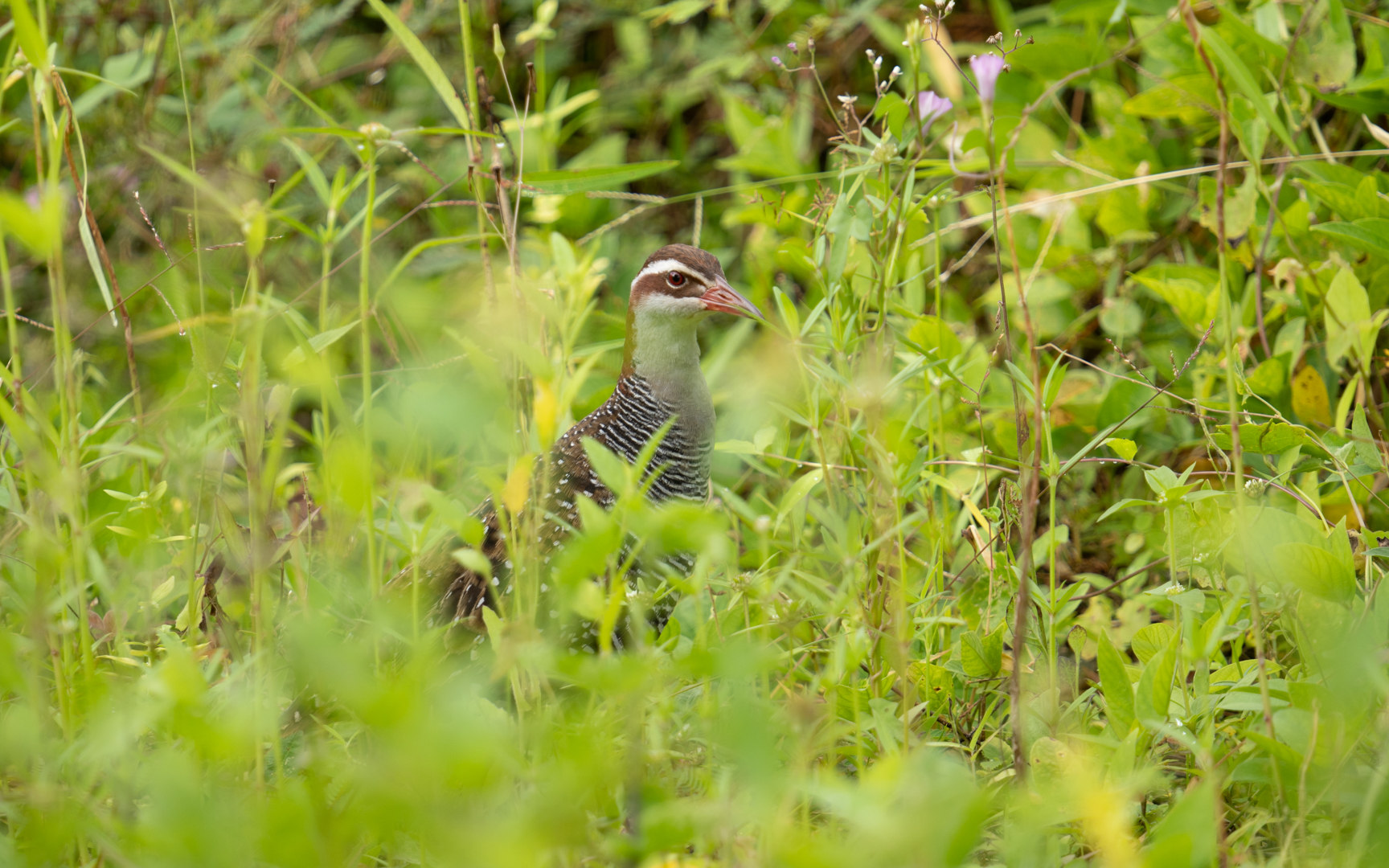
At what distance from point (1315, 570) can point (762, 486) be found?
61.3 inches

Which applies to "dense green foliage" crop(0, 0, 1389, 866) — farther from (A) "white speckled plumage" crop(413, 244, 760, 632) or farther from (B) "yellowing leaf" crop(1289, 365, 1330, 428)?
(A) "white speckled plumage" crop(413, 244, 760, 632)

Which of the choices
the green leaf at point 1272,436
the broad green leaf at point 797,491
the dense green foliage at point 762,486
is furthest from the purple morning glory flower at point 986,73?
the green leaf at point 1272,436

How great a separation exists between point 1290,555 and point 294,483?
2.51m

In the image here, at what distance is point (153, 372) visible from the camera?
422 cm

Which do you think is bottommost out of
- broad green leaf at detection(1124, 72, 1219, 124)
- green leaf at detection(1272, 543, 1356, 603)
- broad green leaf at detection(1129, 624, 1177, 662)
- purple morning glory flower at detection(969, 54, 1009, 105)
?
broad green leaf at detection(1129, 624, 1177, 662)

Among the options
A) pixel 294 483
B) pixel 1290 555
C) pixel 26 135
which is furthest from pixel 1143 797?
pixel 26 135

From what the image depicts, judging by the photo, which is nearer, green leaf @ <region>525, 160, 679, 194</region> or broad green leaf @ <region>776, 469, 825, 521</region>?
broad green leaf @ <region>776, 469, 825, 521</region>

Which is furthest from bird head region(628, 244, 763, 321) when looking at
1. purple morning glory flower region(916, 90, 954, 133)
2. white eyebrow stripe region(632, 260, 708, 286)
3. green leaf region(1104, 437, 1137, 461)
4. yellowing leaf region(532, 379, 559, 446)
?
yellowing leaf region(532, 379, 559, 446)

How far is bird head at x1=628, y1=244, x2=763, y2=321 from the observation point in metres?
3.13

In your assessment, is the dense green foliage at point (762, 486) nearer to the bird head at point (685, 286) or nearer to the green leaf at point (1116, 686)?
the green leaf at point (1116, 686)

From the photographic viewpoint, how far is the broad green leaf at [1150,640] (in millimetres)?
2189

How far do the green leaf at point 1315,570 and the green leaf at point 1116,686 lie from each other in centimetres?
31

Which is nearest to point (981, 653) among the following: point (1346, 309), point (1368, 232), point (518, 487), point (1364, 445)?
point (1364, 445)

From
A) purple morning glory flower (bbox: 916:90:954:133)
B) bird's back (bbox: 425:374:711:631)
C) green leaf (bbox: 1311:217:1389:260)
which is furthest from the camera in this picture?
bird's back (bbox: 425:374:711:631)
